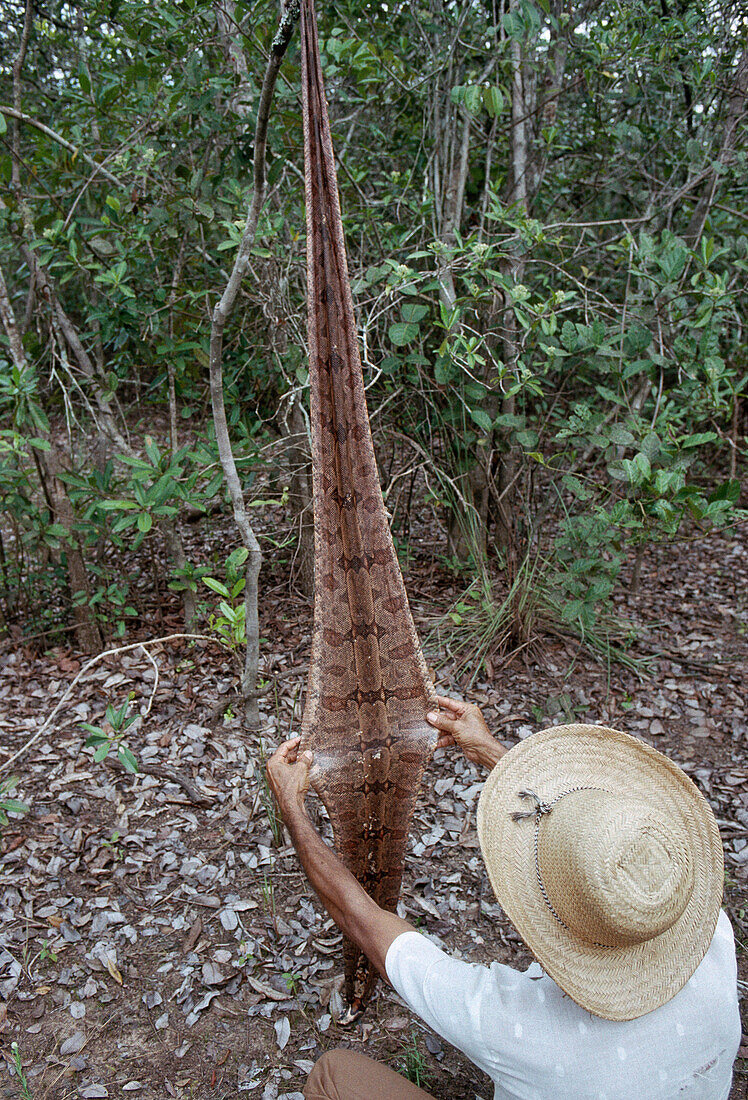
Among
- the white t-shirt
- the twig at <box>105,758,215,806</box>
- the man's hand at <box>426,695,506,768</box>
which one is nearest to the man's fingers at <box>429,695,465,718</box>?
the man's hand at <box>426,695,506,768</box>

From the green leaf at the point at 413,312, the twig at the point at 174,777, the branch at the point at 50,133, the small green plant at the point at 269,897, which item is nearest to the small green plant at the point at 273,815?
the small green plant at the point at 269,897

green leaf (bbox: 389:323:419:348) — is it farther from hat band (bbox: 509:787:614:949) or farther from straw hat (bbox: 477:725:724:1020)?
hat band (bbox: 509:787:614:949)

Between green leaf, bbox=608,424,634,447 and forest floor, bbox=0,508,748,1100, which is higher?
green leaf, bbox=608,424,634,447

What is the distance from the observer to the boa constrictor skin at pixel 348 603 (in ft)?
4.84

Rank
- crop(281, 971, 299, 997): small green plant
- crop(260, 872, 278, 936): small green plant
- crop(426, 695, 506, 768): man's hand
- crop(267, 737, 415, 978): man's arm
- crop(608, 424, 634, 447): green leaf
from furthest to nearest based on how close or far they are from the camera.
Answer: crop(608, 424, 634, 447): green leaf
crop(260, 872, 278, 936): small green plant
crop(281, 971, 299, 997): small green plant
crop(426, 695, 506, 768): man's hand
crop(267, 737, 415, 978): man's arm

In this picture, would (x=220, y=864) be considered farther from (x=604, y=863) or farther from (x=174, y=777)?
(x=604, y=863)

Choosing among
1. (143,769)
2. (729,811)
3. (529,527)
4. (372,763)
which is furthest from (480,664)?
(372,763)

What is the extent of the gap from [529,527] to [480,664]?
0.83 m

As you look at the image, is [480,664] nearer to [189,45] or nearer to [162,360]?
[162,360]

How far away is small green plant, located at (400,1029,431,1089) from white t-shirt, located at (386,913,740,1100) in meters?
0.75

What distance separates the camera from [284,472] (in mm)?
3648

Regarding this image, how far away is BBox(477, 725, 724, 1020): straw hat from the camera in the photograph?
1109 mm

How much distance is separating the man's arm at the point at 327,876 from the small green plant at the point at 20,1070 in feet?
3.47

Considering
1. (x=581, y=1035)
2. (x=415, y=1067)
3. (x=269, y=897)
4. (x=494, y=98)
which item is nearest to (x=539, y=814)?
(x=581, y=1035)
